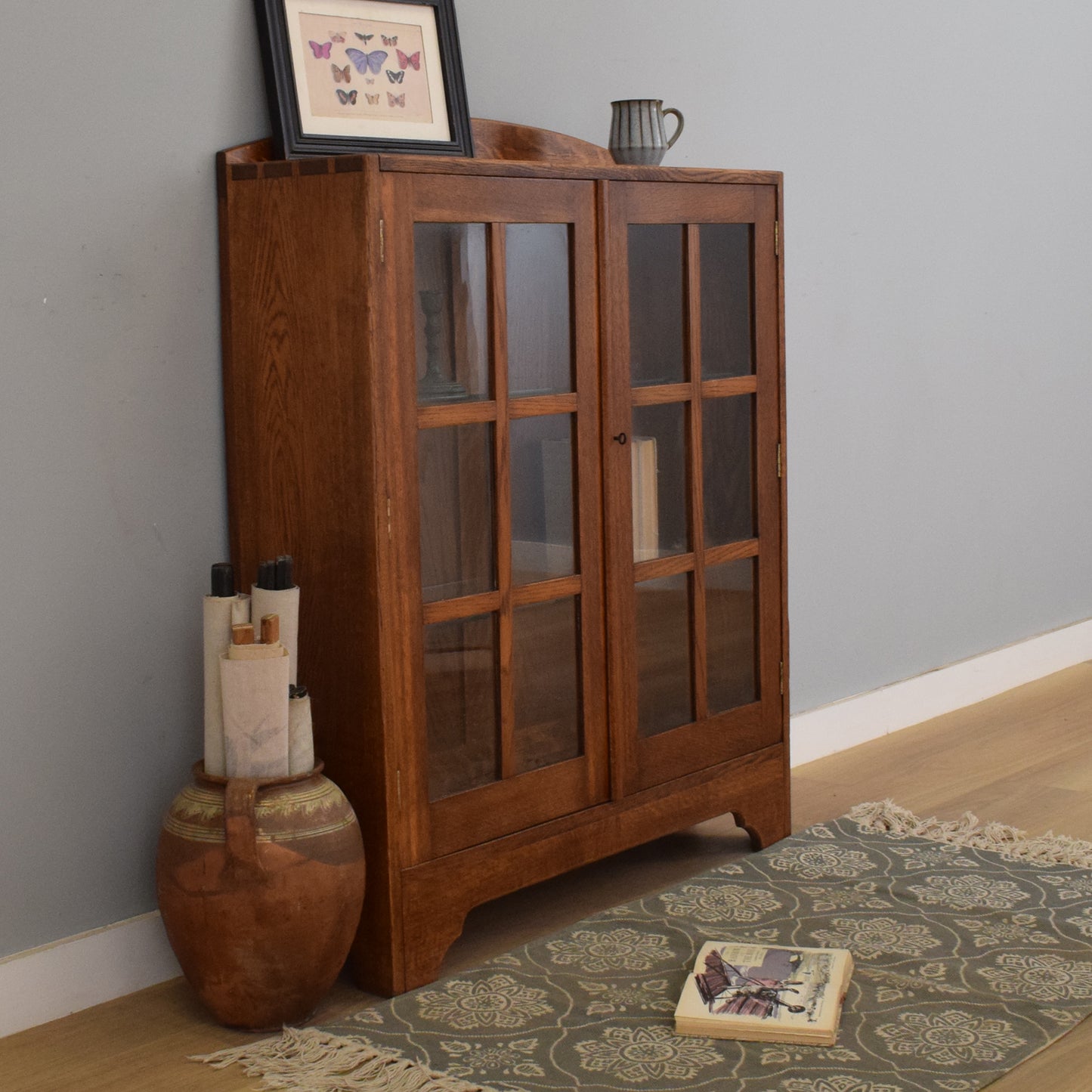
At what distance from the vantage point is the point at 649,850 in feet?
9.27

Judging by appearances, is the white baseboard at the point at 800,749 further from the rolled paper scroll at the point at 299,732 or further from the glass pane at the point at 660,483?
the glass pane at the point at 660,483

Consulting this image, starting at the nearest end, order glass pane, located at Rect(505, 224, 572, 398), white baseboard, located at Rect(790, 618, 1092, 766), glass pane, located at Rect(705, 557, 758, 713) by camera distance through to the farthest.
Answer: glass pane, located at Rect(505, 224, 572, 398) → glass pane, located at Rect(705, 557, 758, 713) → white baseboard, located at Rect(790, 618, 1092, 766)

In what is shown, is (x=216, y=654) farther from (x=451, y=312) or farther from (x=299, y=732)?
(x=451, y=312)

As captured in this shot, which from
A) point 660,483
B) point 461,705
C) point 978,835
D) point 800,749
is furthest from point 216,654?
point 800,749

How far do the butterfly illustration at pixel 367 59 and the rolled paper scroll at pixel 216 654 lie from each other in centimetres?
88

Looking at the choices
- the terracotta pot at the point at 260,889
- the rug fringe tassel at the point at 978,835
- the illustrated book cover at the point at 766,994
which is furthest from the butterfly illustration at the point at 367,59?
the rug fringe tassel at the point at 978,835

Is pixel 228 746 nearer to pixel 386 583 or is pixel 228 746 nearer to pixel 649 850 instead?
pixel 386 583

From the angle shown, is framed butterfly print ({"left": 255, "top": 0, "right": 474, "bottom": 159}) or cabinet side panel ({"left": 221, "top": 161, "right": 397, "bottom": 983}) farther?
framed butterfly print ({"left": 255, "top": 0, "right": 474, "bottom": 159})

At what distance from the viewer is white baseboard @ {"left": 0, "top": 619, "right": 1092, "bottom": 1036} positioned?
2125mm

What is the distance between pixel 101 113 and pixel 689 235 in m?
0.97

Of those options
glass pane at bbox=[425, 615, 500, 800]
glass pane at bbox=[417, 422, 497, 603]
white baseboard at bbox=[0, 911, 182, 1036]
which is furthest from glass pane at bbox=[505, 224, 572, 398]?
white baseboard at bbox=[0, 911, 182, 1036]

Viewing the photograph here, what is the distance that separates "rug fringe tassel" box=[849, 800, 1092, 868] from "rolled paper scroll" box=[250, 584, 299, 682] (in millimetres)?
1287

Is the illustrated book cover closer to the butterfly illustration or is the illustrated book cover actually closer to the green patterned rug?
the green patterned rug

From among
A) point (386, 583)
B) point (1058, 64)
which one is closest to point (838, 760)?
point (386, 583)
